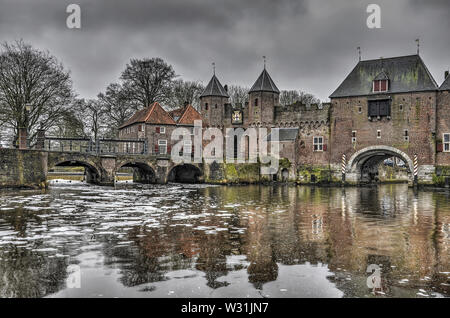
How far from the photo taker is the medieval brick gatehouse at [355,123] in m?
32.6

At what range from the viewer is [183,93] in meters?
53.3

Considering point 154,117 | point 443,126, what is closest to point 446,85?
point 443,126

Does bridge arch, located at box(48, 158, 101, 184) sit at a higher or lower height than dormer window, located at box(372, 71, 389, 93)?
lower

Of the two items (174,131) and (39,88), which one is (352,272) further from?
(174,131)

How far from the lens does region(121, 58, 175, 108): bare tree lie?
45750mm

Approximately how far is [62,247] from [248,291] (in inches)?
186

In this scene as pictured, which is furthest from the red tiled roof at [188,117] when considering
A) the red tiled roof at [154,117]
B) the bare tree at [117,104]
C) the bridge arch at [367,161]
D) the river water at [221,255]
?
the river water at [221,255]

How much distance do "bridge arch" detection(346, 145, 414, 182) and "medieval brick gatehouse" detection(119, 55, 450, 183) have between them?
78mm

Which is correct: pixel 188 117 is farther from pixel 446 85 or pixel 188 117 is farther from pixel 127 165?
pixel 446 85

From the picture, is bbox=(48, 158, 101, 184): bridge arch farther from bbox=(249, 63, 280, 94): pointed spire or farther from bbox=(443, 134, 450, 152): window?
bbox=(443, 134, 450, 152): window

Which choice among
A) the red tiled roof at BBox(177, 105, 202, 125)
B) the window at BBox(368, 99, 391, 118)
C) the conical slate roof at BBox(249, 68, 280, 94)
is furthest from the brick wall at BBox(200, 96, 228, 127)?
the window at BBox(368, 99, 391, 118)

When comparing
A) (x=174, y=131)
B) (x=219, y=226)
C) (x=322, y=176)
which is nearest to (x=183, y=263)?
(x=219, y=226)

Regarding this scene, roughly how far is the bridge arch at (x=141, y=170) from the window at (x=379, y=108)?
830 inches

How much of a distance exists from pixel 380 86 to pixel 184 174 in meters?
22.3
